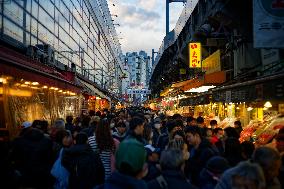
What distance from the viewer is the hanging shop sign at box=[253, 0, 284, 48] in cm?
1034

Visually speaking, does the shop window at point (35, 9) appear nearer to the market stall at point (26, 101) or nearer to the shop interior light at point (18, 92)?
the market stall at point (26, 101)

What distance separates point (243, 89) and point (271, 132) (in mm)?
1283

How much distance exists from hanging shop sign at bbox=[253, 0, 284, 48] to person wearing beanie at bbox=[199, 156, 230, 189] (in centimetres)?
586

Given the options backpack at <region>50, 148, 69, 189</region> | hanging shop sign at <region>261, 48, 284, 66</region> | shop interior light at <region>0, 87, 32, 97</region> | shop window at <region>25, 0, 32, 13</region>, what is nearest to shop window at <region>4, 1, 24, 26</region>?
shop window at <region>25, 0, 32, 13</region>

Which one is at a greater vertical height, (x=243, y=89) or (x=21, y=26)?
(x=21, y=26)

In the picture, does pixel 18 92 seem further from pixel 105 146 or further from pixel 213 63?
pixel 213 63

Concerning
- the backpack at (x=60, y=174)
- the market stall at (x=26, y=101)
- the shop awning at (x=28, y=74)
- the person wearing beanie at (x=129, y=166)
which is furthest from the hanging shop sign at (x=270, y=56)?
the person wearing beanie at (x=129, y=166)

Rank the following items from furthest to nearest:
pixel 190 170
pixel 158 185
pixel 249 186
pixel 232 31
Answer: pixel 232 31 → pixel 190 170 → pixel 158 185 → pixel 249 186

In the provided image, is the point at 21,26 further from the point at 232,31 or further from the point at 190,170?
the point at 190,170

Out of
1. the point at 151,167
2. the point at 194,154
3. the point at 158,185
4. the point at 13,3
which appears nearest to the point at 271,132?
the point at 194,154

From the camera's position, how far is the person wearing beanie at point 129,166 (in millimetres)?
3744

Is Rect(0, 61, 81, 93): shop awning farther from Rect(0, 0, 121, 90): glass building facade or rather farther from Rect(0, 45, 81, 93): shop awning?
Rect(0, 0, 121, 90): glass building facade

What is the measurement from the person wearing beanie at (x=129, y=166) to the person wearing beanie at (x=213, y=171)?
60.3 inches

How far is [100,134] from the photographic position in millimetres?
6887
